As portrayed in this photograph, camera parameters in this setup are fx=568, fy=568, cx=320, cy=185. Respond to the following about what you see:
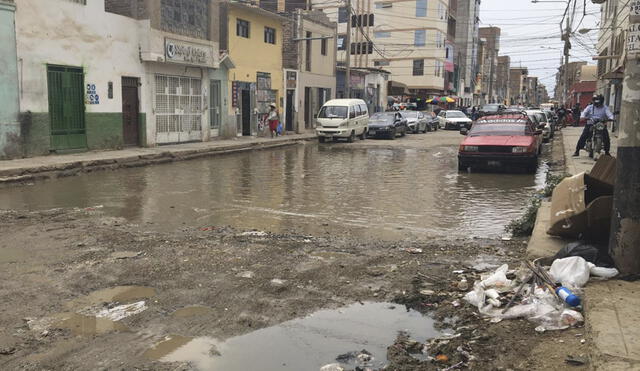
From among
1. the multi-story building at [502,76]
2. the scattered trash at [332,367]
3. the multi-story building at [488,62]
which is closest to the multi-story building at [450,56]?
the multi-story building at [488,62]

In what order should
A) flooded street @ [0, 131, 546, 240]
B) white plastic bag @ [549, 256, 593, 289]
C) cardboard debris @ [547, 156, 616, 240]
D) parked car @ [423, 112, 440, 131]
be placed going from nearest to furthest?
white plastic bag @ [549, 256, 593, 289]
cardboard debris @ [547, 156, 616, 240]
flooded street @ [0, 131, 546, 240]
parked car @ [423, 112, 440, 131]

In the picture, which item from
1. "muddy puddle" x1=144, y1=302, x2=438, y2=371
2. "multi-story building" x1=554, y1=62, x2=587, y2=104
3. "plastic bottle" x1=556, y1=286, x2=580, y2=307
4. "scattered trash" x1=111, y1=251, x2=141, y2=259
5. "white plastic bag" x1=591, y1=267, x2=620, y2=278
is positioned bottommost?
"muddy puddle" x1=144, y1=302, x2=438, y2=371

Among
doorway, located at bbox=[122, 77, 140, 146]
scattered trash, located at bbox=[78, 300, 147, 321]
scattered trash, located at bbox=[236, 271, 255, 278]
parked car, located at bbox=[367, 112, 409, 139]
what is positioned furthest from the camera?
parked car, located at bbox=[367, 112, 409, 139]

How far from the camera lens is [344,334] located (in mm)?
4527

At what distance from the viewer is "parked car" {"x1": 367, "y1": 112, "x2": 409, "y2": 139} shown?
100 ft

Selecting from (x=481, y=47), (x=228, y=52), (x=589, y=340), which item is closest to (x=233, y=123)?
(x=228, y=52)

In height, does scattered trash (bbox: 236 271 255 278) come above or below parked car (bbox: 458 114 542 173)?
below

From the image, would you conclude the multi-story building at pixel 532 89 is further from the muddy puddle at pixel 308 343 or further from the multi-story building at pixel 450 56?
the muddy puddle at pixel 308 343

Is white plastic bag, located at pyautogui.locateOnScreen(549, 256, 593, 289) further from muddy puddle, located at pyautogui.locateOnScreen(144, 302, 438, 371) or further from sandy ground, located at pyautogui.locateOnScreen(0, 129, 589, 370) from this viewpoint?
muddy puddle, located at pyautogui.locateOnScreen(144, 302, 438, 371)

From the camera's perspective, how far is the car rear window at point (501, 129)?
15941 mm

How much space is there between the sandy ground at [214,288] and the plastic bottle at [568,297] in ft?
1.16

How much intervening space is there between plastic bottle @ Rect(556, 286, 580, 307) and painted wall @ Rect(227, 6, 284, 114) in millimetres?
24969

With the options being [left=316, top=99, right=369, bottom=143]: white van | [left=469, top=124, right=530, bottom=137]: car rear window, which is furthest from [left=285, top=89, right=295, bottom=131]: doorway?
[left=469, top=124, right=530, bottom=137]: car rear window

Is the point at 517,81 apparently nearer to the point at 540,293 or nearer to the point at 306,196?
the point at 306,196
